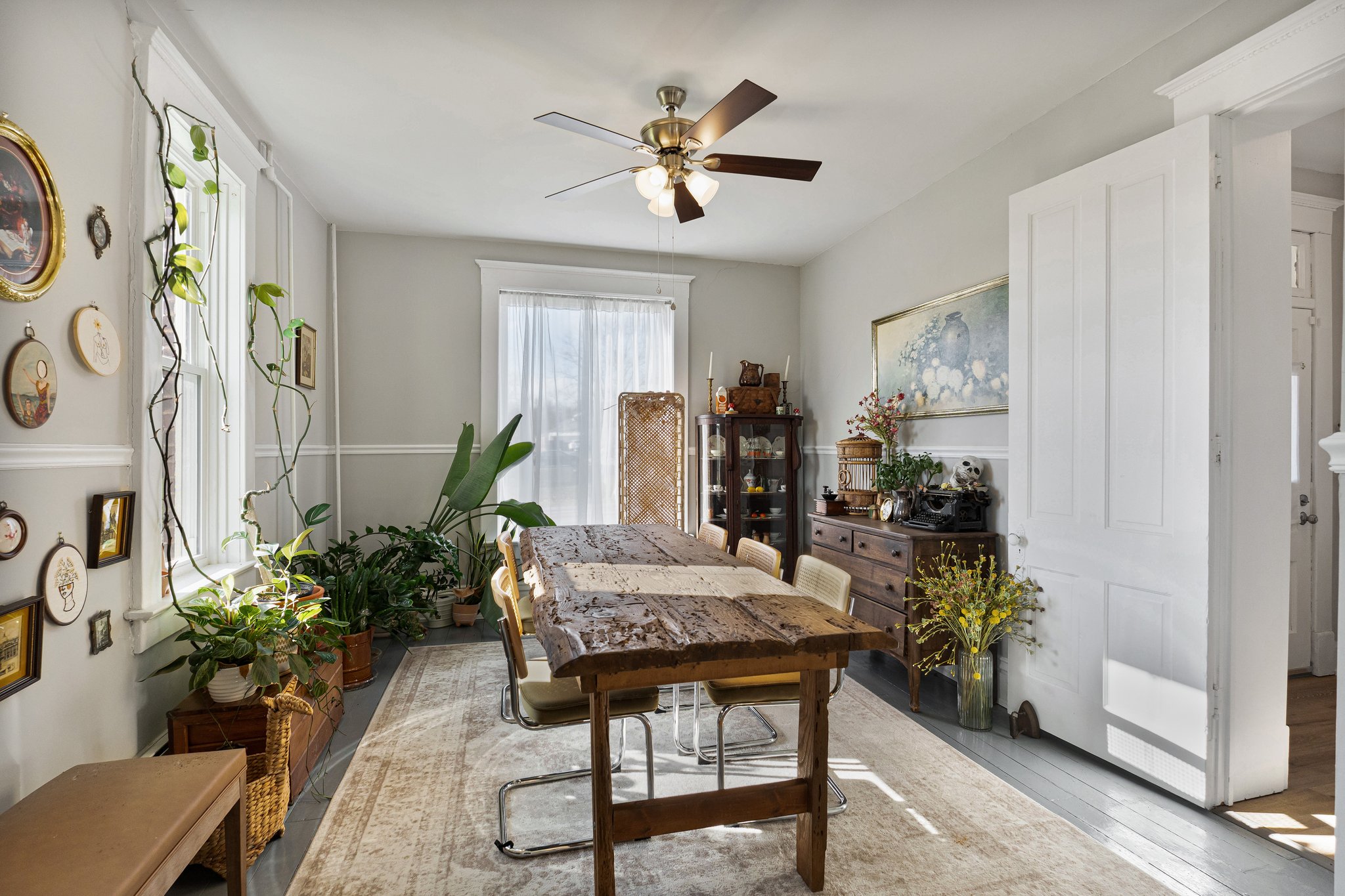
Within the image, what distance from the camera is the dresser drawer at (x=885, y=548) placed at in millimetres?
3264

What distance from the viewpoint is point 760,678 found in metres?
2.34

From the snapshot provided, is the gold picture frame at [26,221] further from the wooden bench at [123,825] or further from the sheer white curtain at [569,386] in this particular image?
the sheer white curtain at [569,386]

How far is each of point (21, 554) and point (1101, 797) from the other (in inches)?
133

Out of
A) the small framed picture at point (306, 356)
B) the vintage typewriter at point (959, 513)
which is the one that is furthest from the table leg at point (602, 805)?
Result: the small framed picture at point (306, 356)

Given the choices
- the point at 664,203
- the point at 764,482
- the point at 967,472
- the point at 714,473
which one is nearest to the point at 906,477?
the point at 967,472

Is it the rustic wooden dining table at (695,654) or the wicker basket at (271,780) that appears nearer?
the rustic wooden dining table at (695,654)

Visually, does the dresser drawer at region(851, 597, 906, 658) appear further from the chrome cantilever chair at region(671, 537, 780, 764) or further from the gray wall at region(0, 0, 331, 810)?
the gray wall at region(0, 0, 331, 810)

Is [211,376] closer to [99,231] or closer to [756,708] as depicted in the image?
[99,231]

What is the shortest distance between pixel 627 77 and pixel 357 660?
10.4 feet

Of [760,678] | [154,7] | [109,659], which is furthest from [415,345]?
[760,678]

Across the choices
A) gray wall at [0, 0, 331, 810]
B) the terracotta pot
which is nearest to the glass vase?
the terracotta pot

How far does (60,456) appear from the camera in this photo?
5.76 feet

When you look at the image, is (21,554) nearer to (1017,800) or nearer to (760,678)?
(760,678)

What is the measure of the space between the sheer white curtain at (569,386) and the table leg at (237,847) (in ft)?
11.1
